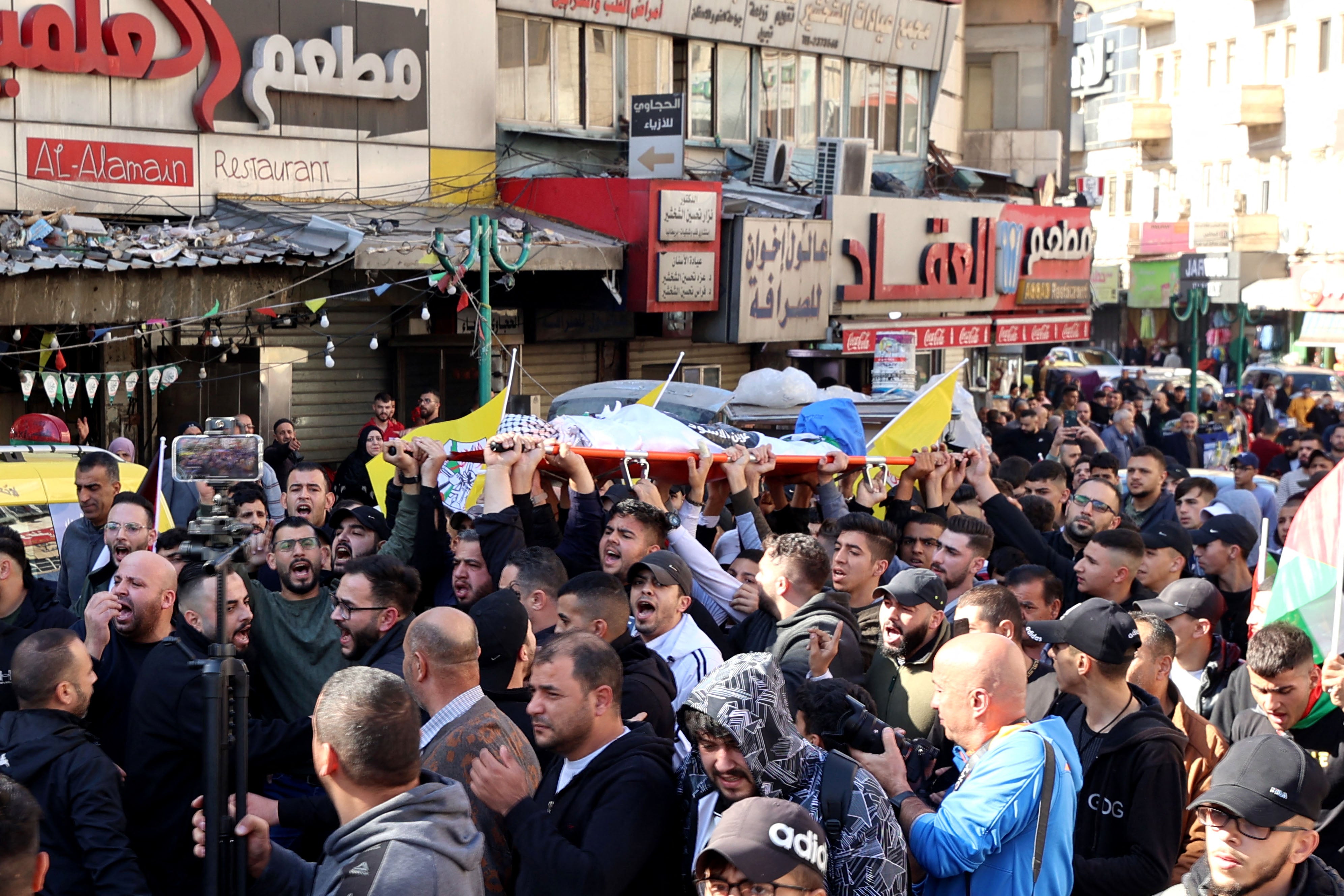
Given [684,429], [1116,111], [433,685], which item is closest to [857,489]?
[684,429]

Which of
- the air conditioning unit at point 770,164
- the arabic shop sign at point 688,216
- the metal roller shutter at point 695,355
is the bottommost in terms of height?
the metal roller shutter at point 695,355

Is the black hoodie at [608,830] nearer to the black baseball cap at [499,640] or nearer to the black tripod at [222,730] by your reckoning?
the black tripod at [222,730]

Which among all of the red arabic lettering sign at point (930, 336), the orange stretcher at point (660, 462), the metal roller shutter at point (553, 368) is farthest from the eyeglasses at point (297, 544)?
the red arabic lettering sign at point (930, 336)

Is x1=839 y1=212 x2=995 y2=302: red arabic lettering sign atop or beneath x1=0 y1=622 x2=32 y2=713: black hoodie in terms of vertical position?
atop

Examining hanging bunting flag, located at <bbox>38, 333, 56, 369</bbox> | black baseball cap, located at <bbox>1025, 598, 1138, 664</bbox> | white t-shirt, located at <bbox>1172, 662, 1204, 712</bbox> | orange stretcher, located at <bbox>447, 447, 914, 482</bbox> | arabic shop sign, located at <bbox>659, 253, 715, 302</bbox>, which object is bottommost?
white t-shirt, located at <bbox>1172, 662, 1204, 712</bbox>

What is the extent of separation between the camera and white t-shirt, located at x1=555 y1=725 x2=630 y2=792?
4.17 meters

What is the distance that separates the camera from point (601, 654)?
167 inches

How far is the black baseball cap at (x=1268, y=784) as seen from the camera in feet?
12.5

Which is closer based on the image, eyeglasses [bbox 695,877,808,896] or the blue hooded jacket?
eyeglasses [bbox 695,877,808,896]

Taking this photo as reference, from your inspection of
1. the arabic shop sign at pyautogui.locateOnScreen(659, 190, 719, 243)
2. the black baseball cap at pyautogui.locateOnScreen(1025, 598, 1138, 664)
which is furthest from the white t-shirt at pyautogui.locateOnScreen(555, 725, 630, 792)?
the arabic shop sign at pyautogui.locateOnScreen(659, 190, 719, 243)

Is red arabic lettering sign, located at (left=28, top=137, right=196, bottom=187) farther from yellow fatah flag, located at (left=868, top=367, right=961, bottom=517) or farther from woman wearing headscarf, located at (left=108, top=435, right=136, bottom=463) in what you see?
yellow fatah flag, located at (left=868, top=367, right=961, bottom=517)

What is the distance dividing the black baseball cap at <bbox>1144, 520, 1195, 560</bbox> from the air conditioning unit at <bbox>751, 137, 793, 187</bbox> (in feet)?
47.5

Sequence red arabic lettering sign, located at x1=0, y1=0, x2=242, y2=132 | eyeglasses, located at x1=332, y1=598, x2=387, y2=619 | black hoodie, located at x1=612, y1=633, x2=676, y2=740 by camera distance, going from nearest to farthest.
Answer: black hoodie, located at x1=612, y1=633, x2=676, y2=740 < eyeglasses, located at x1=332, y1=598, x2=387, y2=619 < red arabic lettering sign, located at x1=0, y1=0, x2=242, y2=132

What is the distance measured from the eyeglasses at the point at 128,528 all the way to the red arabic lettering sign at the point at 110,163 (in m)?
8.13
